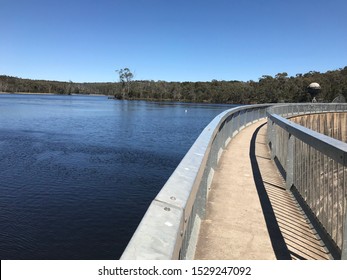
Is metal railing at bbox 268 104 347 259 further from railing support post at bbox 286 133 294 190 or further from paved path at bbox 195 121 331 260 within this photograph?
paved path at bbox 195 121 331 260

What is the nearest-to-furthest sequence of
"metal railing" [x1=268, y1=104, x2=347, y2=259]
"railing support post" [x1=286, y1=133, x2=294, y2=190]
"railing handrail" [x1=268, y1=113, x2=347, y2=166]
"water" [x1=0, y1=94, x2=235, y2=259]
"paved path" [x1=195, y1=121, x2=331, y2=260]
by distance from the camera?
"railing handrail" [x1=268, y1=113, x2=347, y2=166] < "metal railing" [x1=268, y1=104, x2=347, y2=259] < "paved path" [x1=195, y1=121, x2=331, y2=260] < "railing support post" [x1=286, y1=133, x2=294, y2=190] < "water" [x1=0, y1=94, x2=235, y2=259]

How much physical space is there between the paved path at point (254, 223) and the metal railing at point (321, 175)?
8.9 inches

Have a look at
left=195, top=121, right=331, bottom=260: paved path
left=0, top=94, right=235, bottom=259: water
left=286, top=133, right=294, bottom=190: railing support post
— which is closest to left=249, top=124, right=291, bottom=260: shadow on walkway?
left=195, top=121, right=331, bottom=260: paved path

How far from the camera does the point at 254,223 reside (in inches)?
171

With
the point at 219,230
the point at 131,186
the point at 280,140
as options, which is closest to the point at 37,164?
the point at 131,186

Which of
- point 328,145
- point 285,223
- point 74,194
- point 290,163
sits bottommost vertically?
point 74,194

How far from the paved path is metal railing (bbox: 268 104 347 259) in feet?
0.74

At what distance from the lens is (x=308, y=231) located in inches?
163

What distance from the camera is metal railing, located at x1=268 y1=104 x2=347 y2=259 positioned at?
3223 mm

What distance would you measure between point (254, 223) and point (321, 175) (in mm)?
1147

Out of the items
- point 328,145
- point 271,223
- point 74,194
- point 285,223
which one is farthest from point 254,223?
point 74,194

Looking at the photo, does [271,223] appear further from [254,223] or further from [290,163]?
[290,163]

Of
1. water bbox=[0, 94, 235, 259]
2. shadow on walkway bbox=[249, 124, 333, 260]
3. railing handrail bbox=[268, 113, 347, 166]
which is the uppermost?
railing handrail bbox=[268, 113, 347, 166]

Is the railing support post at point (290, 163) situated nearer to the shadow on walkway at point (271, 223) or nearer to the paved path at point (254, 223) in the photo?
the paved path at point (254, 223)
